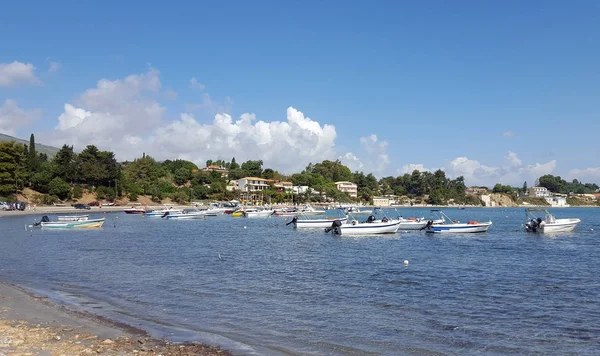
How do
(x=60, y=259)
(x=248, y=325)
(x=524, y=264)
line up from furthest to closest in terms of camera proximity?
(x=60, y=259) < (x=524, y=264) < (x=248, y=325)

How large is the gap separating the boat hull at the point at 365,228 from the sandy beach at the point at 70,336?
35.7 metres

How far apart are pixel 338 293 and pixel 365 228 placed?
3041cm

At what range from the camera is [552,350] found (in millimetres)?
13500

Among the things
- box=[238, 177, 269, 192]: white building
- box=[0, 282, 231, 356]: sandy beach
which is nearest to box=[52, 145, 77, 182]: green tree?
box=[238, 177, 269, 192]: white building

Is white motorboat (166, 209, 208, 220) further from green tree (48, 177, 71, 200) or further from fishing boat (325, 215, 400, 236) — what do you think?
fishing boat (325, 215, 400, 236)

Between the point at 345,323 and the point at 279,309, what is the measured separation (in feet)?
9.46

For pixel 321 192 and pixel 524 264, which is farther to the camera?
pixel 321 192

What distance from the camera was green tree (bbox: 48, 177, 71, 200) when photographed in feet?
389

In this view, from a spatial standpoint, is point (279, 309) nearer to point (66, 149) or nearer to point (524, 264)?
point (524, 264)

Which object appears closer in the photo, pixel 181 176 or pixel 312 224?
pixel 312 224

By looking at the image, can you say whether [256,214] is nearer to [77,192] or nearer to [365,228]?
[365,228]

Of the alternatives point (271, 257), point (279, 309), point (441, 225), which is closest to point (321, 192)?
point (441, 225)

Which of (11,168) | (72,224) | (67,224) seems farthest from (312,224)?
(11,168)

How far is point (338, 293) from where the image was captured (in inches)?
835
